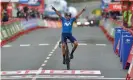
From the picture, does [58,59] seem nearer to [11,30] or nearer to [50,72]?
[50,72]

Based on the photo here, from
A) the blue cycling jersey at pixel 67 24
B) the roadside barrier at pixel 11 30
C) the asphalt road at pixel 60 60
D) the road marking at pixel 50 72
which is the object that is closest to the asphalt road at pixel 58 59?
the asphalt road at pixel 60 60

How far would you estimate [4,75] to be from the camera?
55.0ft

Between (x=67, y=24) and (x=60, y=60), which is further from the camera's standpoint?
(x=60, y=60)

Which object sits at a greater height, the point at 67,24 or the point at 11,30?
the point at 67,24

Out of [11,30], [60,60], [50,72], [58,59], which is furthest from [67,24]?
[11,30]

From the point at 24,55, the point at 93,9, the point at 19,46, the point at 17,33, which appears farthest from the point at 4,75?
the point at 93,9

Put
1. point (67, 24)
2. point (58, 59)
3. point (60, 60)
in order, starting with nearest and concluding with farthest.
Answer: point (67, 24) < point (60, 60) < point (58, 59)

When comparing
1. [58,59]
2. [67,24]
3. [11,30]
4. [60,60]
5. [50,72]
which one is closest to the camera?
[50,72]

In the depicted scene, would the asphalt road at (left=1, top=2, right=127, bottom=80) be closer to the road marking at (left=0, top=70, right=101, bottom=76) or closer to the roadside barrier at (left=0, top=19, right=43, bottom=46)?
the road marking at (left=0, top=70, right=101, bottom=76)

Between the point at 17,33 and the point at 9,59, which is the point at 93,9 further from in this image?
the point at 9,59

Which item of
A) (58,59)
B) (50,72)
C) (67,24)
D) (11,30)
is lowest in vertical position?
(11,30)

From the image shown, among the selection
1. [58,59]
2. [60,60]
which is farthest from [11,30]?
[60,60]

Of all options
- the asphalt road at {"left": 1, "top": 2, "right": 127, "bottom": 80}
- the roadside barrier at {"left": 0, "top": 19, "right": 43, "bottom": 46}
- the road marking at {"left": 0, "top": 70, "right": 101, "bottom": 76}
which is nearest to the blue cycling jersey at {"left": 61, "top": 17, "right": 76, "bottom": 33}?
the asphalt road at {"left": 1, "top": 2, "right": 127, "bottom": 80}

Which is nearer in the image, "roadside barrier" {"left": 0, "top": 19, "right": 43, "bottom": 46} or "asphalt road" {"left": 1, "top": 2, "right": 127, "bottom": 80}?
"asphalt road" {"left": 1, "top": 2, "right": 127, "bottom": 80}
